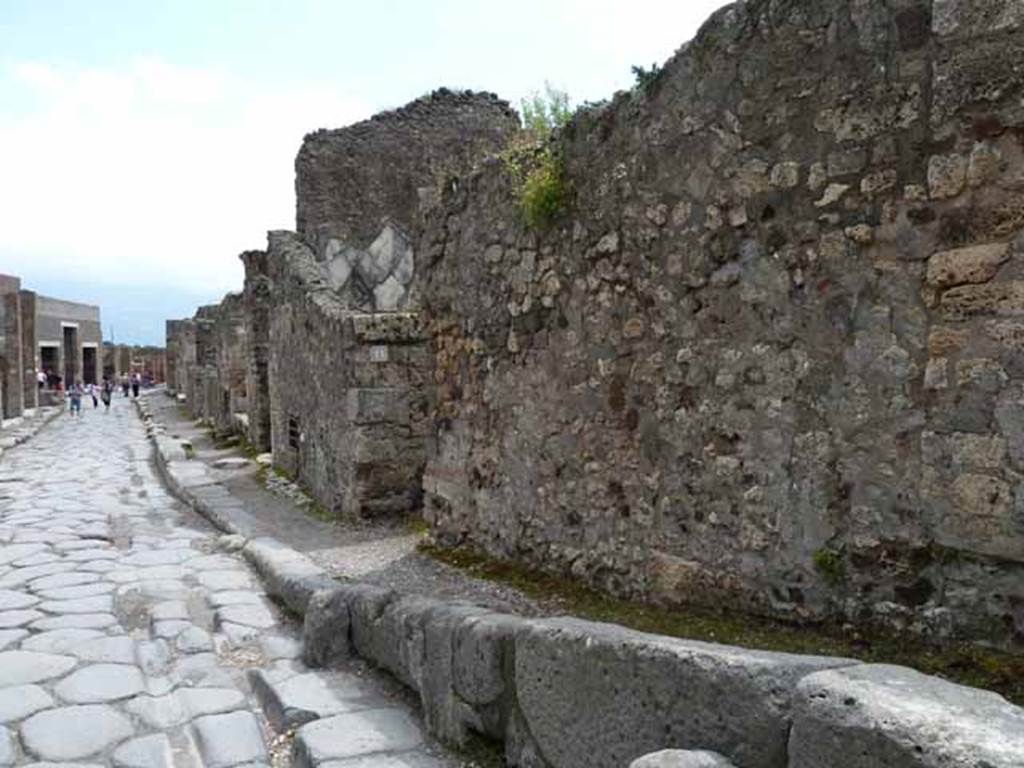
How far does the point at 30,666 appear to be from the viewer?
4.25 metres

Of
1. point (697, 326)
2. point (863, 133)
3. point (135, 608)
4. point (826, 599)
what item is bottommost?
point (135, 608)

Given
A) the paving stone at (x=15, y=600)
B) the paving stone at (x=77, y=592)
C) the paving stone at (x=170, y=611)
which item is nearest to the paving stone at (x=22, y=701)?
the paving stone at (x=170, y=611)

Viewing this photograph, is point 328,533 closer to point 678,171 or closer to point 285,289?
point 285,289

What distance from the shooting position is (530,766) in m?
2.75

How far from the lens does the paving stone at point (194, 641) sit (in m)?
4.57

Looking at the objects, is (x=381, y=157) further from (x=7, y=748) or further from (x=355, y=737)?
(x=355, y=737)

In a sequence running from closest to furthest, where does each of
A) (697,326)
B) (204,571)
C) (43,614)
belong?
(697,326), (43,614), (204,571)

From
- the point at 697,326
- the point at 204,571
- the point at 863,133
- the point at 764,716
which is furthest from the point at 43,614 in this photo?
the point at 863,133

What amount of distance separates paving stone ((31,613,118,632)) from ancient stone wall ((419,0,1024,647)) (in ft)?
8.47

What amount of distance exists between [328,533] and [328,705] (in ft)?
11.3

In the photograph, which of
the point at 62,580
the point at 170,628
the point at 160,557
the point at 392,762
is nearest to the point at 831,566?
the point at 392,762

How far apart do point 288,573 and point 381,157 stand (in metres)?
9.88

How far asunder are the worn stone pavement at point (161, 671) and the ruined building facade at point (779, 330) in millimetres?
1327

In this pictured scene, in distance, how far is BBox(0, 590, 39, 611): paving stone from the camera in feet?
17.4
